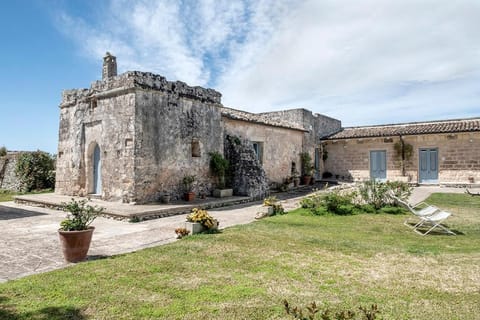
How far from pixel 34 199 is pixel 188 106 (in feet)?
22.2

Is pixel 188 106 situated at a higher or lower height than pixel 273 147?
higher

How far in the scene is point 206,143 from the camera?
12.6 m

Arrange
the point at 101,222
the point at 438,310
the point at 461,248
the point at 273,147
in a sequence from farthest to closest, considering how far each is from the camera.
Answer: the point at 273,147 → the point at 101,222 → the point at 461,248 → the point at 438,310

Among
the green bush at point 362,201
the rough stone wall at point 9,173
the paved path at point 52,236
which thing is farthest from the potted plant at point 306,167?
the rough stone wall at point 9,173

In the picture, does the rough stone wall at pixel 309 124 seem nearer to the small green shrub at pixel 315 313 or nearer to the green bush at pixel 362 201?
the green bush at pixel 362 201

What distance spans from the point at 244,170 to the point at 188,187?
2.80 m

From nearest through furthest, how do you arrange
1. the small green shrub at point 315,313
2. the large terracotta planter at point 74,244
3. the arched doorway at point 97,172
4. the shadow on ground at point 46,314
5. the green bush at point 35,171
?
the small green shrub at point 315,313, the shadow on ground at point 46,314, the large terracotta planter at point 74,244, the arched doorway at point 97,172, the green bush at point 35,171

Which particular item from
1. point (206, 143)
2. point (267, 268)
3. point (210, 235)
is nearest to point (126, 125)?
point (206, 143)

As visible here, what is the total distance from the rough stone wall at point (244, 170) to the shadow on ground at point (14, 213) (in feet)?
23.9

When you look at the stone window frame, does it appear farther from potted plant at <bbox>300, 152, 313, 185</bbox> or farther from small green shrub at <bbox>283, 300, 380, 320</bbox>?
small green shrub at <bbox>283, 300, 380, 320</bbox>

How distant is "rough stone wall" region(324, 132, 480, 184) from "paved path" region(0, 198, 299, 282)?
1293 centimetres

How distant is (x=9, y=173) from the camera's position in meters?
17.3

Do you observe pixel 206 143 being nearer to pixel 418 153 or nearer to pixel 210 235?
pixel 210 235

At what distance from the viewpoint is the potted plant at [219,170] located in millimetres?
12632
